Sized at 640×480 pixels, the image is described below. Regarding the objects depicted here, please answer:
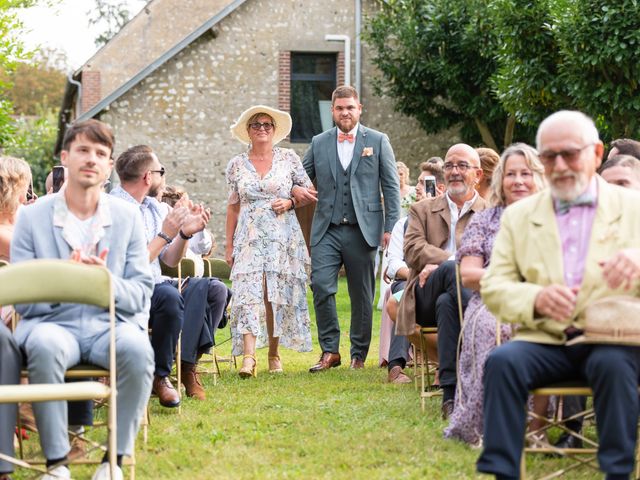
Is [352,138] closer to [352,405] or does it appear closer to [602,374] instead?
[352,405]

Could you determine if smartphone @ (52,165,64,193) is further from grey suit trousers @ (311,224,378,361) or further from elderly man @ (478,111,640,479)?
elderly man @ (478,111,640,479)

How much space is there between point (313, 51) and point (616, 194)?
22.4 m

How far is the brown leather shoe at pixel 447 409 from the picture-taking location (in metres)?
7.31

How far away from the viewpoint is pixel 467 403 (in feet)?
21.5

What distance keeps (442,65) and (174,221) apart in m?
18.5

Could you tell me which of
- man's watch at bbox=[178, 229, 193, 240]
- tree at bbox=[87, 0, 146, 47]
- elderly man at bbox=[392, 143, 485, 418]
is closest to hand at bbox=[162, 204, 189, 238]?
man's watch at bbox=[178, 229, 193, 240]

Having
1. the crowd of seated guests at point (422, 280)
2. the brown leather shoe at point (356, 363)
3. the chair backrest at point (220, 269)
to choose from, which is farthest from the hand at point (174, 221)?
the chair backrest at point (220, 269)

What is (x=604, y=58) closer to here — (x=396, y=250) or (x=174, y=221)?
(x=396, y=250)

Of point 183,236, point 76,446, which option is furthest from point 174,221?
point 76,446

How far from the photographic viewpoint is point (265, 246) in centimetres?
996

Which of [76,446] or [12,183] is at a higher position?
[12,183]

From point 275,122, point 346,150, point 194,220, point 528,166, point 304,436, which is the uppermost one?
point 275,122

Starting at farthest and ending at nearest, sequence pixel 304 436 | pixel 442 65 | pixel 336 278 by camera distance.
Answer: pixel 442 65 < pixel 336 278 < pixel 304 436

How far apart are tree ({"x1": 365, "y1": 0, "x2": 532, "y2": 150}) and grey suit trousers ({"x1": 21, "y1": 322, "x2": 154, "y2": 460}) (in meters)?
19.2
